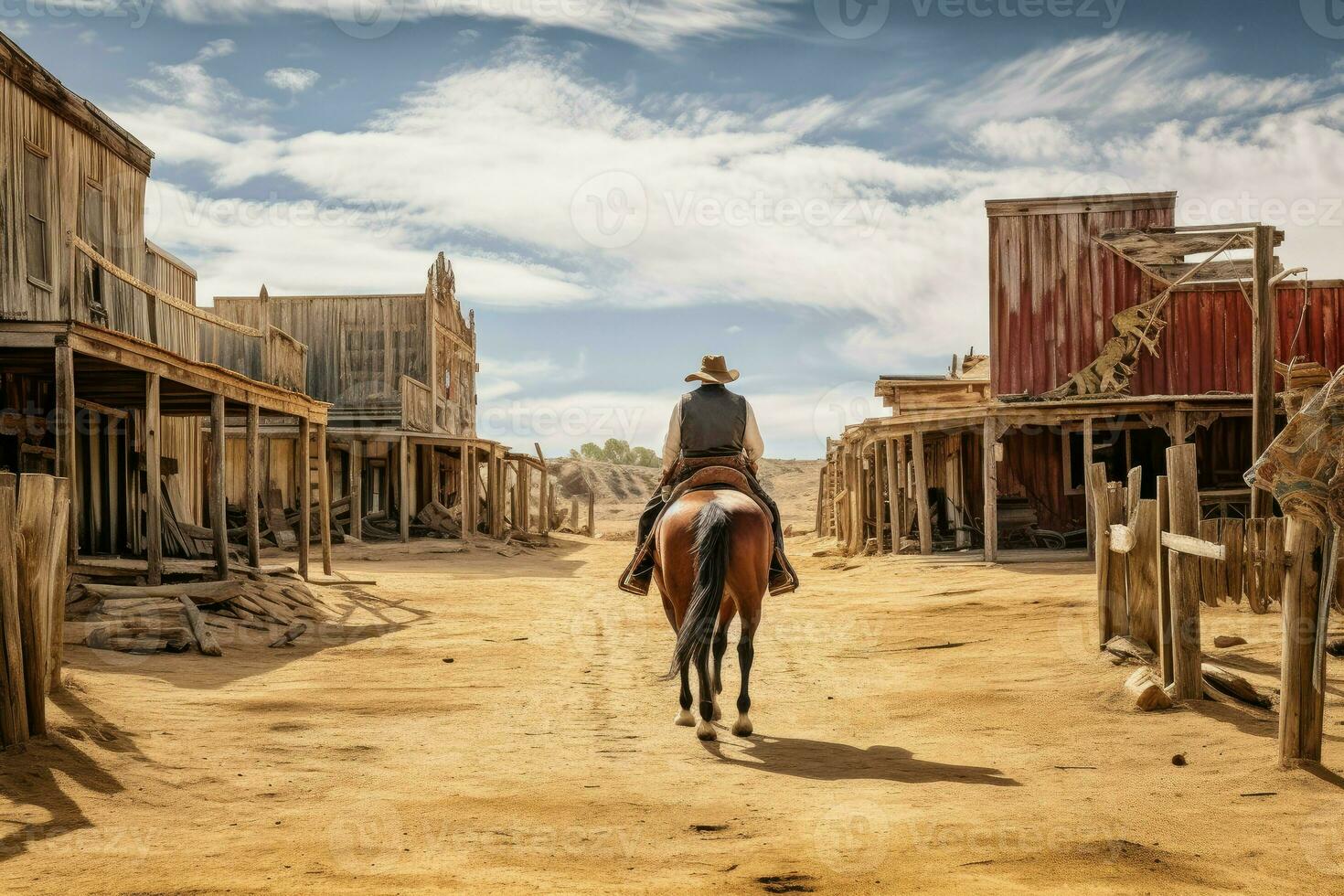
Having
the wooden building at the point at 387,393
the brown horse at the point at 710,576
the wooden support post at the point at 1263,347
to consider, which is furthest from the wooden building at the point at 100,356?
the wooden support post at the point at 1263,347

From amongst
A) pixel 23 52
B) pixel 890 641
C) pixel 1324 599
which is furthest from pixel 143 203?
pixel 1324 599

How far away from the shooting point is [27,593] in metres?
6.04

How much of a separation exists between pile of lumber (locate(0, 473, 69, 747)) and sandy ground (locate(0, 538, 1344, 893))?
0.83 feet

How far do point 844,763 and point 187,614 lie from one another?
7.48 m

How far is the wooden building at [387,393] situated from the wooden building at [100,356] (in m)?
10.3

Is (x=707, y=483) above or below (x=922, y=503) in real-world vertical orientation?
above

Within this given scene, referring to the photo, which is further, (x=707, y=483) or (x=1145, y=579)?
(x=1145, y=579)

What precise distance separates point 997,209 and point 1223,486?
6722 mm

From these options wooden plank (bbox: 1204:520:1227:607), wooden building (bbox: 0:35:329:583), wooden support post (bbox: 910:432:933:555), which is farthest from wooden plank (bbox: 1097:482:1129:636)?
wooden support post (bbox: 910:432:933:555)

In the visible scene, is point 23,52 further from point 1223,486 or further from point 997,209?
point 1223,486

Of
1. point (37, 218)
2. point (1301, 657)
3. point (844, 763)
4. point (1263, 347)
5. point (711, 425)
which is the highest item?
point (37, 218)

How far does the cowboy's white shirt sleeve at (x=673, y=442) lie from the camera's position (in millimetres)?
7992

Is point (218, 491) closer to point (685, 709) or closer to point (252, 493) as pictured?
point (252, 493)

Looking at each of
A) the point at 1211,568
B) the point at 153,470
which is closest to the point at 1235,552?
the point at 1211,568
